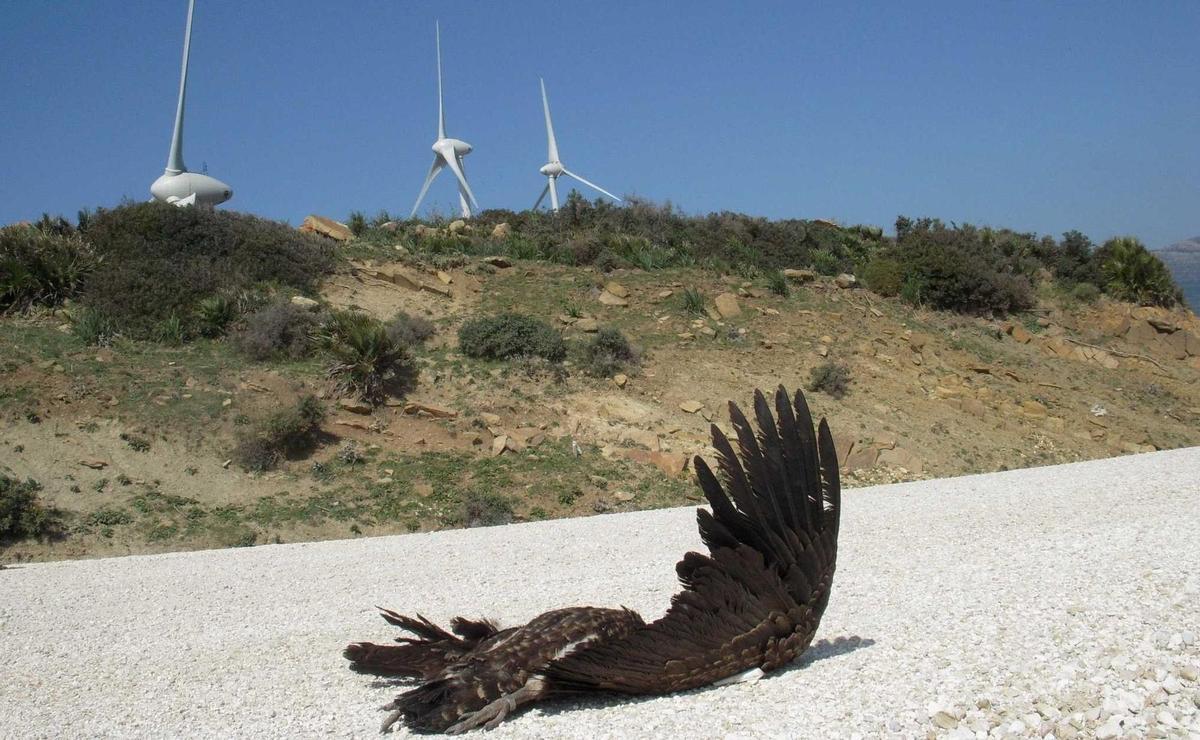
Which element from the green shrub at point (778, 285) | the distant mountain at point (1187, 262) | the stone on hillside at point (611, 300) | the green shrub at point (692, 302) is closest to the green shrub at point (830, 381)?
the green shrub at point (692, 302)

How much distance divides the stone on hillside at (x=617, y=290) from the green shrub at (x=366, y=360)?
6.89 meters

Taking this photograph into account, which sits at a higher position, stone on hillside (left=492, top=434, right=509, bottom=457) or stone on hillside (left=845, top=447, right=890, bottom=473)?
stone on hillside (left=492, top=434, right=509, bottom=457)

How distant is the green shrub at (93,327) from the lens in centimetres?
1873

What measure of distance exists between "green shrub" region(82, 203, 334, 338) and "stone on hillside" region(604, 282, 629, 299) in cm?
701

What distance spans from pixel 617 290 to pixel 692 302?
2000 mm

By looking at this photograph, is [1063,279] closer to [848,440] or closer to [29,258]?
[848,440]

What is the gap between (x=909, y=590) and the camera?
7.20 metres

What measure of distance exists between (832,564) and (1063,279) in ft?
102

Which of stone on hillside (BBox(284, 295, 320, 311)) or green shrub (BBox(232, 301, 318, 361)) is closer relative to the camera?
green shrub (BBox(232, 301, 318, 361))

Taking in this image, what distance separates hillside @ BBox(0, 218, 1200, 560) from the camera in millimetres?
15094

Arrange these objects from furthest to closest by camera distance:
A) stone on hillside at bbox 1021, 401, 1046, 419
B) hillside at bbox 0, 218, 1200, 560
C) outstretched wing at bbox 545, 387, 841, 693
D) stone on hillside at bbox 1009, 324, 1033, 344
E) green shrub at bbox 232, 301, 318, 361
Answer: stone on hillside at bbox 1009, 324, 1033, 344 → stone on hillside at bbox 1021, 401, 1046, 419 → green shrub at bbox 232, 301, 318, 361 → hillside at bbox 0, 218, 1200, 560 → outstretched wing at bbox 545, 387, 841, 693

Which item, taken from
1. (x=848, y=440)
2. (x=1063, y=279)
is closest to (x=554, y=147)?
(x=1063, y=279)

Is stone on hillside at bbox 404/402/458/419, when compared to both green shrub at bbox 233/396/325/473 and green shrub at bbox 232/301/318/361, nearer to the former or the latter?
green shrub at bbox 233/396/325/473

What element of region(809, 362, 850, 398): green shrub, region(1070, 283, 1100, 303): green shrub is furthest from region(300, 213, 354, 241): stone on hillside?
region(1070, 283, 1100, 303): green shrub
